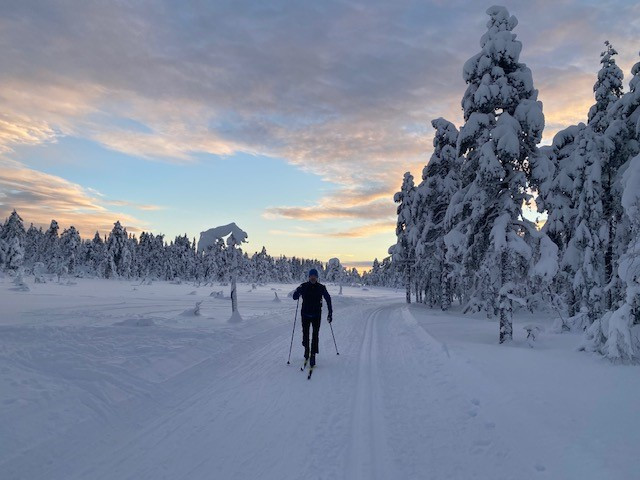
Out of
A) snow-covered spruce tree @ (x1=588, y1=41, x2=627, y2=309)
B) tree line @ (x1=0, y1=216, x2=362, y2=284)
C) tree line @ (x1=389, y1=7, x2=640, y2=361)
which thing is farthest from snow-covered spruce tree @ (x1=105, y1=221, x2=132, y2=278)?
snow-covered spruce tree @ (x1=588, y1=41, x2=627, y2=309)

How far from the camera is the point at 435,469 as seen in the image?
4.50m

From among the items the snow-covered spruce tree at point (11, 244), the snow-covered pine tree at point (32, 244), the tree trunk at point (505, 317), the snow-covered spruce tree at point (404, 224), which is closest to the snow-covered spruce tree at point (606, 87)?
the tree trunk at point (505, 317)

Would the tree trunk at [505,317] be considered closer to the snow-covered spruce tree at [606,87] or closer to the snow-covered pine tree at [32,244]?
the snow-covered spruce tree at [606,87]

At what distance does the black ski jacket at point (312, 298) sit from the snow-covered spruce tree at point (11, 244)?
6895 cm

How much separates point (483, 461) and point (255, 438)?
9.77ft

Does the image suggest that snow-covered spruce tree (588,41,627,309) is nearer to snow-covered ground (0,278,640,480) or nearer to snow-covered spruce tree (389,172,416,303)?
snow-covered ground (0,278,640,480)

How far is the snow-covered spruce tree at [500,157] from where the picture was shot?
14.2 meters

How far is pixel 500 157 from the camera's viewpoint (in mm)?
14625

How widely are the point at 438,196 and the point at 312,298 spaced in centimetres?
2238

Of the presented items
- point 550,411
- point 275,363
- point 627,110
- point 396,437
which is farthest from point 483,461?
point 627,110

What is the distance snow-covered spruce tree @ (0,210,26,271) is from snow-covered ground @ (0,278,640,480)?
64139 millimetres

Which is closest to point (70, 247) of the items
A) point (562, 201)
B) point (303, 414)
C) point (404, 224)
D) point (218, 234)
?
point (404, 224)

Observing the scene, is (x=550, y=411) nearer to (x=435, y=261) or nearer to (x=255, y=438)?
(x=255, y=438)

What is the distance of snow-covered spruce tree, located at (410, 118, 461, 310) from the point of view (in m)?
28.7
